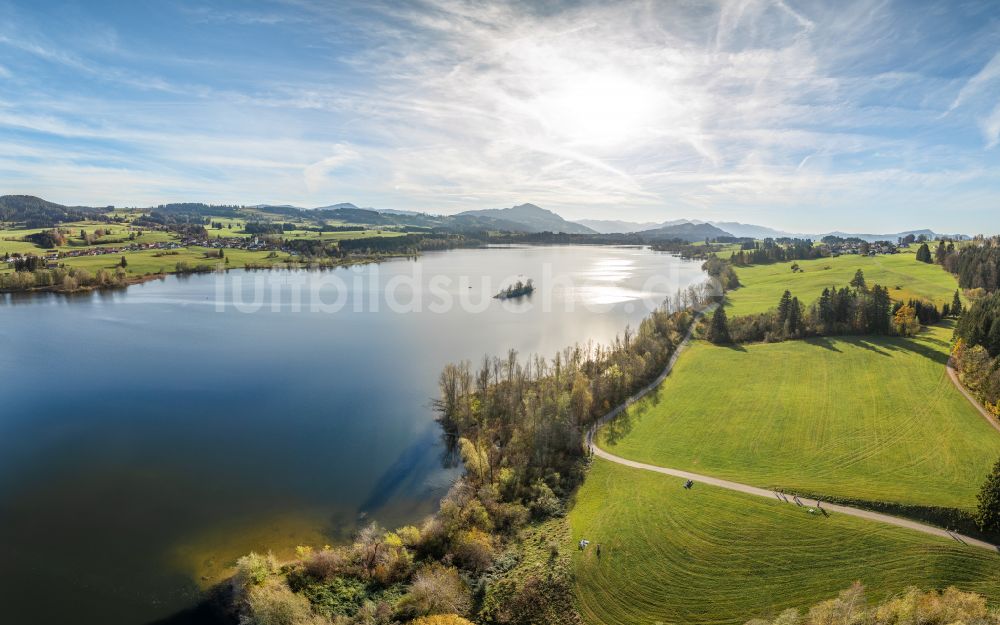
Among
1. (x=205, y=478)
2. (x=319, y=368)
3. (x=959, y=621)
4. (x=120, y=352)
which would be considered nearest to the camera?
(x=959, y=621)

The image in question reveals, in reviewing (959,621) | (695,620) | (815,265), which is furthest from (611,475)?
(815,265)

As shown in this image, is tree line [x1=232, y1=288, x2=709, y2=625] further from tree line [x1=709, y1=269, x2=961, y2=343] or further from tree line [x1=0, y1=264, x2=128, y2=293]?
tree line [x1=0, y1=264, x2=128, y2=293]

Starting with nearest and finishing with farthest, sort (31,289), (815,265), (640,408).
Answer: (640,408) → (31,289) → (815,265)

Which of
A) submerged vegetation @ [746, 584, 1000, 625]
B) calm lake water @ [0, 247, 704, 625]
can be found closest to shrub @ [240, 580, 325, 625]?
calm lake water @ [0, 247, 704, 625]

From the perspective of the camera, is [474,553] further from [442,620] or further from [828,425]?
[828,425]

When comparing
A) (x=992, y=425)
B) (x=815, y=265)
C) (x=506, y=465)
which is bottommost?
(x=506, y=465)

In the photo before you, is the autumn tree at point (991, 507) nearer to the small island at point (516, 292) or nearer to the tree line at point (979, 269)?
the tree line at point (979, 269)

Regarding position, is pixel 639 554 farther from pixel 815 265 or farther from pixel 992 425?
pixel 815 265

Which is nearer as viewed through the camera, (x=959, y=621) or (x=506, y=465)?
(x=959, y=621)

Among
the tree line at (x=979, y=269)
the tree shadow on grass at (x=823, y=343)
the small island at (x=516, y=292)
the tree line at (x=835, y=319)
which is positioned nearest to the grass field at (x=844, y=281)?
the tree line at (x=979, y=269)
